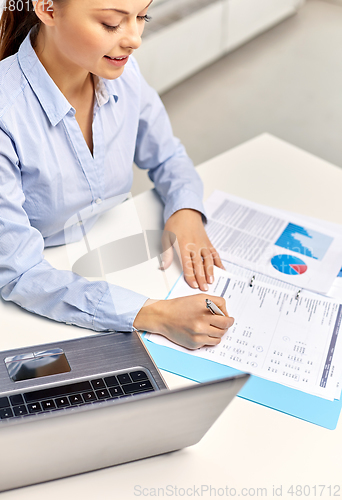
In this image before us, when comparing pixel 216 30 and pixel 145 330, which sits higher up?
pixel 145 330

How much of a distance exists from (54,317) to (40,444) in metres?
0.39

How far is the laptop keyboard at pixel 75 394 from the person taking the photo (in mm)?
780

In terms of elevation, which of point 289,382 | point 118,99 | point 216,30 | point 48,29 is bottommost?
point 216,30

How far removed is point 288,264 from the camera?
1162mm

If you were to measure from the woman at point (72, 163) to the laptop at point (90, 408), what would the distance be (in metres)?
0.09

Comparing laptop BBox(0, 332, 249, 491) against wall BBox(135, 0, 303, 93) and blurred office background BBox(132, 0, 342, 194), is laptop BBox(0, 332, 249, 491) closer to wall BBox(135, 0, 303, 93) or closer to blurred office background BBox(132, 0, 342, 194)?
blurred office background BBox(132, 0, 342, 194)

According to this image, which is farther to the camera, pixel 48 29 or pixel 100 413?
pixel 48 29

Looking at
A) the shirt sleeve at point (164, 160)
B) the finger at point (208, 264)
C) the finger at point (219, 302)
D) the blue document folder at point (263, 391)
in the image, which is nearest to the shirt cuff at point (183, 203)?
the shirt sleeve at point (164, 160)

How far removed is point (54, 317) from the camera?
0.98 metres

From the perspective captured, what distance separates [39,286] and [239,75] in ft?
10.4

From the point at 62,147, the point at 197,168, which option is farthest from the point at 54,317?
the point at 197,168

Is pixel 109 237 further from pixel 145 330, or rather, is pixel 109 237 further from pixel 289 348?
pixel 289 348

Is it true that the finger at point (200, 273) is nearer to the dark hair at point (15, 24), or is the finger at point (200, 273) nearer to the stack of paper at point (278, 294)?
the stack of paper at point (278, 294)

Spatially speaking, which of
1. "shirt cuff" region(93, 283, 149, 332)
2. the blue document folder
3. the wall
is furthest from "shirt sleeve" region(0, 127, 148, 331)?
the wall
